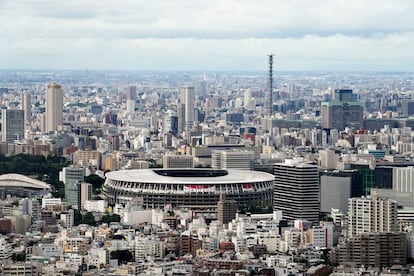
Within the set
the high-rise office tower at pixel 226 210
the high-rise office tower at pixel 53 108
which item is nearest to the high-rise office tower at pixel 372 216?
the high-rise office tower at pixel 226 210

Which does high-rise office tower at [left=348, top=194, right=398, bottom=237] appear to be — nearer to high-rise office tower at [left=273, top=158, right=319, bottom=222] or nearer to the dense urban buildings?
the dense urban buildings

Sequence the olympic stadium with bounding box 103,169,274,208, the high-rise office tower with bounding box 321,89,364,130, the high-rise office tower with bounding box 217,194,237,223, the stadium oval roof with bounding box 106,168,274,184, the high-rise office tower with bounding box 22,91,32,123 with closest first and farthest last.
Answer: the high-rise office tower with bounding box 217,194,237,223 → the olympic stadium with bounding box 103,169,274,208 → the stadium oval roof with bounding box 106,168,274,184 → the high-rise office tower with bounding box 321,89,364,130 → the high-rise office tower with bounding box 22,91,32,123

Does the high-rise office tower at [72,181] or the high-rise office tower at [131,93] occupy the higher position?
the high-rise office tower at [131,93]

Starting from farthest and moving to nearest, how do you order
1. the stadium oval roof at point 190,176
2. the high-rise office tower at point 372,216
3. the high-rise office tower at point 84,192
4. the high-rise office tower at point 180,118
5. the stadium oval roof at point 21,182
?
1. the high-rise office tower at point 180,118
2. the stadium oval roof at point 21,182
3. the high-rise office tower at point 84,192
4. the stadium oval roof at point 190,176
5. the high-rise office tower at point 372,216

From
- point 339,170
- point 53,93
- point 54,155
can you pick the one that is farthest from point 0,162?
point 53,93

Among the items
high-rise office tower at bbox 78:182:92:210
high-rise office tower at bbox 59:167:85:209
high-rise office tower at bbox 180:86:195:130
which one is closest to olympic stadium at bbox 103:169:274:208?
high-rise office tower at bbox 78:182:92:210

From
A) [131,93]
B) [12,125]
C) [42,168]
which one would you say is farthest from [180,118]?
[42,168]

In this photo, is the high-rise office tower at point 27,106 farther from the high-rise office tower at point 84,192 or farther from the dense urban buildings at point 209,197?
the high-rise office tower at point 84,192
